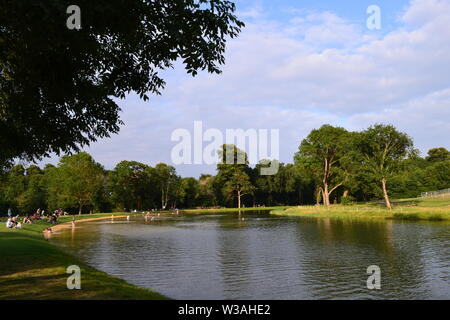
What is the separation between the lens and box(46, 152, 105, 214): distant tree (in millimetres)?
84312

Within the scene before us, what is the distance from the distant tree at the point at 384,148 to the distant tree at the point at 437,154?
102666 millimetres

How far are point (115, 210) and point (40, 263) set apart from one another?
296ft

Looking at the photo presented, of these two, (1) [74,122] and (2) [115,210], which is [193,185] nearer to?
(2) [115,210]

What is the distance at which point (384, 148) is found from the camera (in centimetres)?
6481

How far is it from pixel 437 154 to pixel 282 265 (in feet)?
517

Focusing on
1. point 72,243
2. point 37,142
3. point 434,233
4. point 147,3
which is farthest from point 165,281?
point 434,233

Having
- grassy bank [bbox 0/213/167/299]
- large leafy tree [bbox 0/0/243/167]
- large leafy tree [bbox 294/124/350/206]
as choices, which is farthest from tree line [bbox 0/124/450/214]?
large leafy tree [bbox 0/0/243/167]

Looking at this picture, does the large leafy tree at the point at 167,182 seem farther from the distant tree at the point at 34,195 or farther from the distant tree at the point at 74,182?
the distant tree at the point at 34,195

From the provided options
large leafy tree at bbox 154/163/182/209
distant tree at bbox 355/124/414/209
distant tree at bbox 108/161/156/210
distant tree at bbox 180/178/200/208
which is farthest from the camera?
distant tree at bbox 180/178/200/208

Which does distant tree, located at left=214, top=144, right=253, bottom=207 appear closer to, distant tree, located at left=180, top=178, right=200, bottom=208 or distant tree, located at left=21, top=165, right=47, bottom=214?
distant tree, located at left=180, top=178, right=200, bottom=208

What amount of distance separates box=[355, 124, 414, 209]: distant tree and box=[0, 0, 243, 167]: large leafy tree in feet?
192

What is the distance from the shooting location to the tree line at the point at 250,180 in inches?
2542

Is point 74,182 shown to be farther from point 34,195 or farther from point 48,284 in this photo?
point 48,284

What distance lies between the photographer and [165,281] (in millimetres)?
17234
